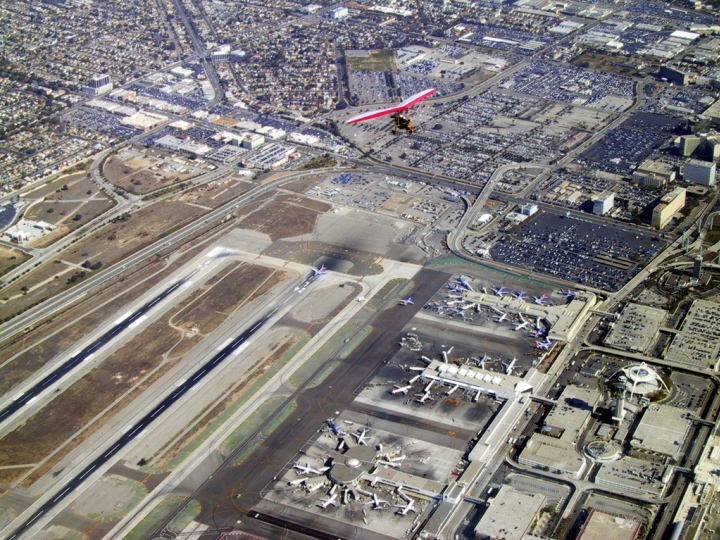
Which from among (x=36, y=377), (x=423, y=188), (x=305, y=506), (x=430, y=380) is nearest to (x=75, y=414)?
(x=36, y=377)

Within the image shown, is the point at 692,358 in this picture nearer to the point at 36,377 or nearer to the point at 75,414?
the point at 75,414

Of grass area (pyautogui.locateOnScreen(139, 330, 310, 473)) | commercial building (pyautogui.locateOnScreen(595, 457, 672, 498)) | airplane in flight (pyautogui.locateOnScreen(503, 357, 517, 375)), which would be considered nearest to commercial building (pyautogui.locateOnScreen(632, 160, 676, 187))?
airplane in flight (pyautogui.locateOnScreen(503, 357, 517, 375))

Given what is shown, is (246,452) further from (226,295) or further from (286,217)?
(286,217)

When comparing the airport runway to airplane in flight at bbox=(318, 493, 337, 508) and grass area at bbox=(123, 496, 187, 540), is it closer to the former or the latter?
grass area at bbox=(123, 496, 187, 540)

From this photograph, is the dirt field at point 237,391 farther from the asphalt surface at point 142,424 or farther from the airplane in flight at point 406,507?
the airplane in flight at point 406,507

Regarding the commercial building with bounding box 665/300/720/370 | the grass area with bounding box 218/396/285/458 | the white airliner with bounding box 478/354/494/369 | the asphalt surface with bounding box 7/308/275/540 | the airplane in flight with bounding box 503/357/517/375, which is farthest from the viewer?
the white airliner with bounding box 478/354/494/369

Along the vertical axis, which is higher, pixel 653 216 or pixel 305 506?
pixel 653 216

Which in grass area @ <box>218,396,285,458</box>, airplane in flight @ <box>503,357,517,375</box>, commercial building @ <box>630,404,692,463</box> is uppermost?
airplane in flight @ <box>503,357,517,375</box>

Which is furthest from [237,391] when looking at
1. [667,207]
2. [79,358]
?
[667,207]
